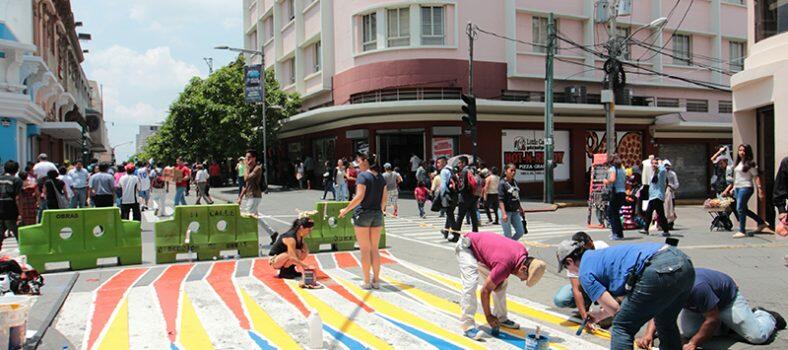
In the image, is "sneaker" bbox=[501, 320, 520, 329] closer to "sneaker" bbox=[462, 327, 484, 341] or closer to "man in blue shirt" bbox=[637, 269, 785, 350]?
"sneaker" bbox=[462, 327, 484, 341]

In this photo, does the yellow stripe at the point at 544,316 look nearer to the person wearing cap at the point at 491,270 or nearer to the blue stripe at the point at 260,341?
the person wearing cap at the point at 491,270

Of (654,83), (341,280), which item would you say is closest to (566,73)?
(654,83)

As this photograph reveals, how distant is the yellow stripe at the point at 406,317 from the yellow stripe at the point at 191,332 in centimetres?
198

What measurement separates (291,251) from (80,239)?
382cm

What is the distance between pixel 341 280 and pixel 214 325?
2.65 metres

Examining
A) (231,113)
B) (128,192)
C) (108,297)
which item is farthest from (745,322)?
(231,113)

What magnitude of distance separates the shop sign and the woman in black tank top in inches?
739

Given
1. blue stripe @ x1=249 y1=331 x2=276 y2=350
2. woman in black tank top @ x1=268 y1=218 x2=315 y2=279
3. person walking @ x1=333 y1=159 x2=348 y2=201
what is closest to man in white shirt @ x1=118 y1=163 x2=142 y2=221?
woman in black tank top @ x1=268 y1=218 x2=315 y2=279

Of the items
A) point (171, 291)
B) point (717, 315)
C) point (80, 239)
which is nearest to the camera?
point (717, 315)

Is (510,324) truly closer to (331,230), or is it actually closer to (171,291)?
(171,291)

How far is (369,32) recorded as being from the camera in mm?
28062

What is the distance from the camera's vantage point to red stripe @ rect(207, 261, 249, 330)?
6.58 metres

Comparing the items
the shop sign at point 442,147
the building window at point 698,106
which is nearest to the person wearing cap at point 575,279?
the shop sign at point 442,147

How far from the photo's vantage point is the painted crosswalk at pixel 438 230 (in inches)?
523
